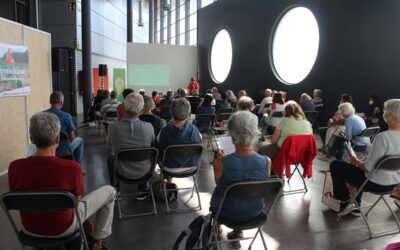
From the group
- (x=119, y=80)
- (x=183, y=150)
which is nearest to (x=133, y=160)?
(x=183, y=150)

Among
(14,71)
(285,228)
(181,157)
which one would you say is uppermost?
(14,71)

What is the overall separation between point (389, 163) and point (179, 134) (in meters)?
2.00

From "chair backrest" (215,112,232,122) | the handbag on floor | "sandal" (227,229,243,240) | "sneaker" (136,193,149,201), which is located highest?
"chair backrest" (215,112,232,122)

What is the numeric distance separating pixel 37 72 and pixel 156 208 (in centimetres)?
343

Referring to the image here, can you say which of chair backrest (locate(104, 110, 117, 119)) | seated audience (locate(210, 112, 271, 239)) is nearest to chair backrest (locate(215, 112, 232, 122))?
chair backrest (locate(104, 110, 117, 119))

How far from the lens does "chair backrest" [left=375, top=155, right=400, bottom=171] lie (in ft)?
9.53

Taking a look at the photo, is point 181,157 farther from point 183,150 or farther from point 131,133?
point 131,133

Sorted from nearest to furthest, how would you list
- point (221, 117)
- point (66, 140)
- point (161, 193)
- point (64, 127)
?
point (161, 193) → point (66, 140) → point (64, 127) → point (221, 117)

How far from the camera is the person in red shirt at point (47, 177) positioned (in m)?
2.07

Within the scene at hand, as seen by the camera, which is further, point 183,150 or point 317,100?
point 317,100

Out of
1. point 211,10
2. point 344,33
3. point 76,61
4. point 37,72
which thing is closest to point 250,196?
point 37,72

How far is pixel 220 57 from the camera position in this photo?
16109 mm

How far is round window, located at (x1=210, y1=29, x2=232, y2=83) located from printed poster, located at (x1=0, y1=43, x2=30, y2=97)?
1066 centimetres

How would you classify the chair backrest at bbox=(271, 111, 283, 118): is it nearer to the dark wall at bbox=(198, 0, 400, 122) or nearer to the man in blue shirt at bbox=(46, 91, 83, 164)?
the dark wall at bbox=(198, 0, 400, 122)
